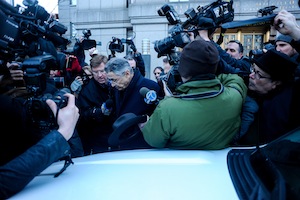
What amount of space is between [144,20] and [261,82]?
407 inches

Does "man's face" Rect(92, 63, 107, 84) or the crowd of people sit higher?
"man's face" Rect(92, 63, 107, 84)

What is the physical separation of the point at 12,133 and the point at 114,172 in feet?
2.40

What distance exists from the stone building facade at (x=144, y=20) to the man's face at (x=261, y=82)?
7.62 meters

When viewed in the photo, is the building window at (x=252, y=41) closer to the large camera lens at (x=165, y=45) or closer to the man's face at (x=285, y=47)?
the man's face at (x=285, y=47)

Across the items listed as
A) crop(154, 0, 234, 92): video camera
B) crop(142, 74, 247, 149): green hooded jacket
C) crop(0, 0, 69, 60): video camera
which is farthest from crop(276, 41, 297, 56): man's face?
crop(0, 0, 69, 60): video camera

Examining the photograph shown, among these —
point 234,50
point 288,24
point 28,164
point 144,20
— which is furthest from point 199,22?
point 144,20

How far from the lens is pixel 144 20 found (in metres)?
12.0

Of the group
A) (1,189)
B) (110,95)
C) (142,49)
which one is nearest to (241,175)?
(1,189)

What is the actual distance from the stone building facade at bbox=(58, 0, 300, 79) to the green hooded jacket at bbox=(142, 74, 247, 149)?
26.3 ft

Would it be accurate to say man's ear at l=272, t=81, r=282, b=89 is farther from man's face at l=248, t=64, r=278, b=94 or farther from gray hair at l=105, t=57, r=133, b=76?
gray hair at l=105, t=57, r=133, b=76

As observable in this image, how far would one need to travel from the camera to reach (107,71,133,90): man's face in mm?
2920

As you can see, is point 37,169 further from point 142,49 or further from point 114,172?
point 142,49

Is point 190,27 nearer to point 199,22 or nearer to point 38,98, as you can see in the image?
point 199,22

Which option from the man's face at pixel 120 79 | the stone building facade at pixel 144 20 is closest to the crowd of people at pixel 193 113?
the man's face at pixel 120 79
